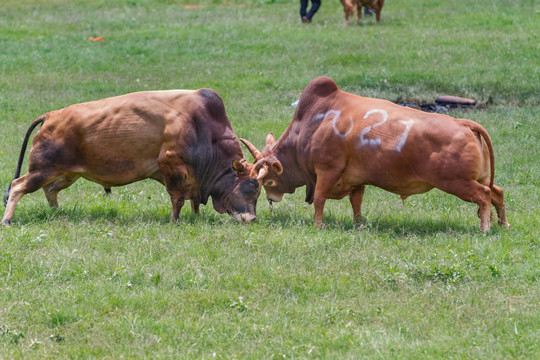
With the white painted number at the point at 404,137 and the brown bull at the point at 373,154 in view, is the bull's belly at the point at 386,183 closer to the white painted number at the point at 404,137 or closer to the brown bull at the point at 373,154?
the brown bull at the point at 373,154

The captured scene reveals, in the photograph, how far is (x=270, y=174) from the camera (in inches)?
433

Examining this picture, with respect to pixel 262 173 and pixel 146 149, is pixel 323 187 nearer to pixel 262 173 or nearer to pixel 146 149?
pixel 262 173

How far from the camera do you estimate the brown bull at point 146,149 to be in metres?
10.4

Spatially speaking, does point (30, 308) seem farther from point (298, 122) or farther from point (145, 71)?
point (145, 71)

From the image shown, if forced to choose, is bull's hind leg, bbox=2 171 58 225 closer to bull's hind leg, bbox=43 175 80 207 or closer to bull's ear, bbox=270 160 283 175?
bull's hind leg, bbox=43 175 80 207

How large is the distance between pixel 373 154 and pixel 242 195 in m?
1.77

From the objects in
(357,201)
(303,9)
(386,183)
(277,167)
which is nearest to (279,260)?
(386,183)

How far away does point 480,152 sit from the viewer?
959cm

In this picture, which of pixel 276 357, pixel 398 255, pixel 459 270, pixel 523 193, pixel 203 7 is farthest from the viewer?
pixel 203 7

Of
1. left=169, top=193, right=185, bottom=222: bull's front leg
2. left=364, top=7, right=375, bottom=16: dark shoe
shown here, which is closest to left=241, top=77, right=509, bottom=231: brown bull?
left=169, top=193, right=185, bottom=222: bull's front leg

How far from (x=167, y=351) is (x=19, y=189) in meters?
4.43

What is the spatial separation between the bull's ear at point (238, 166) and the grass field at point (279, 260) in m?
0.63

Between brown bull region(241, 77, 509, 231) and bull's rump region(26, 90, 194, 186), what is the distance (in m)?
1.27

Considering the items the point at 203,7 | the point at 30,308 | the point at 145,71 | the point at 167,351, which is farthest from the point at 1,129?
the point at 203,7
